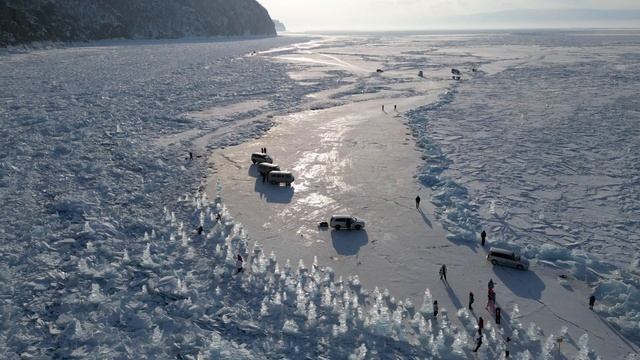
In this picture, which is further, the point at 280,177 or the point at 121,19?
the point at 121,19

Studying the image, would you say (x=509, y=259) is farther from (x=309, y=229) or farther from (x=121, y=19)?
(x=121, y=19)

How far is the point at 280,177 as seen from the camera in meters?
28.2

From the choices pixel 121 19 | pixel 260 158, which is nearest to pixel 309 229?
pixel 260 158

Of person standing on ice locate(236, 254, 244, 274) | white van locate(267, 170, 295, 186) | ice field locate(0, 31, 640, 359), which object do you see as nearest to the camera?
ice field locate(0, 31, 640, 359)

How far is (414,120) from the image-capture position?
45188mm

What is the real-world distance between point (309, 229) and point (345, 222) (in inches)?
82.1

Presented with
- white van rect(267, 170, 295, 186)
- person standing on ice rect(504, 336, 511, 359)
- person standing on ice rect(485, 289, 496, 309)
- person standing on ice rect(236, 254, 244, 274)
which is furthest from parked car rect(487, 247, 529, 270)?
white van rect(267, 170, 295, 186)

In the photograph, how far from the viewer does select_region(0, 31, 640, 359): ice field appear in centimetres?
1559

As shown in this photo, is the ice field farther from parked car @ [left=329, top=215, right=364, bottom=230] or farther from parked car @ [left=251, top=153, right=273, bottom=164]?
parked car @ [left=251, top=153, right=273, bottom=164]

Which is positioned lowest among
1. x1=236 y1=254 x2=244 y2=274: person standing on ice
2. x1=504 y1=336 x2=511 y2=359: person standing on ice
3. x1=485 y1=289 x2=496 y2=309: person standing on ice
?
x1=504 y1=336 x2=511 y2=359: person standing on ice

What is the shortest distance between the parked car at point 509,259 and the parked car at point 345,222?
273 inches

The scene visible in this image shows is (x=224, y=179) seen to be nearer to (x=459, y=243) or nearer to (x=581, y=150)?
(x=459, y=243)

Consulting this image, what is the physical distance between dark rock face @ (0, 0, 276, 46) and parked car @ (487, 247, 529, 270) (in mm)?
104017

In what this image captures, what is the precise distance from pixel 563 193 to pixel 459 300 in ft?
46.6
